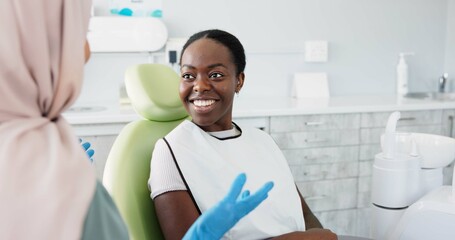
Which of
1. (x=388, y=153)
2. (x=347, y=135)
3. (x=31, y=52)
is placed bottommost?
(x=347, y=135)

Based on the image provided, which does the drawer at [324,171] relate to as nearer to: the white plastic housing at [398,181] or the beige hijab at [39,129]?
the white plastic housing at [398,181]

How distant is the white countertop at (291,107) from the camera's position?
203 centimetres

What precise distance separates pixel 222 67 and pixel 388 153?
58 centimetres

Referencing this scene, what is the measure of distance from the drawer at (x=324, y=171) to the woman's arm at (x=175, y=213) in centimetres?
137

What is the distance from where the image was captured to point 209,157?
1.14 m

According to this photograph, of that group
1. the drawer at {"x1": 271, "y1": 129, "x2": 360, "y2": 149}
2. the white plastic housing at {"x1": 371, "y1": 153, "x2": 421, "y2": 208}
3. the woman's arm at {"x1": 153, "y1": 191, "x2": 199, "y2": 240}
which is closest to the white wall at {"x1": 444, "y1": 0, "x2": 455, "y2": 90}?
the drawer at {"x1": 271, "y1": 129, "x2": 360, "y2": 149}

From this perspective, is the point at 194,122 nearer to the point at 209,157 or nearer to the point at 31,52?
the point at 209,157

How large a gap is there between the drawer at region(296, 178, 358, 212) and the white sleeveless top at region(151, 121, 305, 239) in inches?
43.2

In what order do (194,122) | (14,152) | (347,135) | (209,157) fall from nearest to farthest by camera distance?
(14,152)
(209,157)
(194,122)
(347,135)

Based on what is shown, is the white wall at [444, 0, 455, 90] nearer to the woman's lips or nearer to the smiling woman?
the smiling woman

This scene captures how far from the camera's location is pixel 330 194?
2.43 m

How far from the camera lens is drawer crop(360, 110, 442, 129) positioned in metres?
2.42

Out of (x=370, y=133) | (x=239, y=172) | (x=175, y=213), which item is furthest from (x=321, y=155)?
(x=175, y=213)

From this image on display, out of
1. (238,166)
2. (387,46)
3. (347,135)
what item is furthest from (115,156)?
(387,46)
